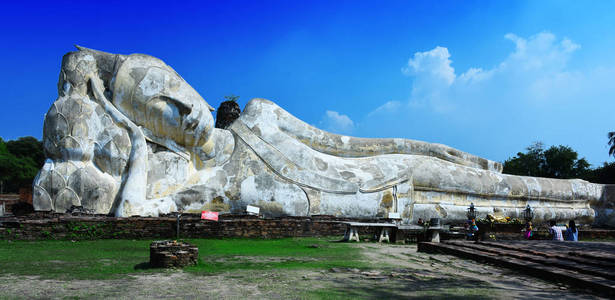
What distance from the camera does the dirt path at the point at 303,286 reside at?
152 inches

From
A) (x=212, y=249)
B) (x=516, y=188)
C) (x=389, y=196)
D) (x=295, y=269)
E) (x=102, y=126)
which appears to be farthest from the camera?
(x=516, y=188)

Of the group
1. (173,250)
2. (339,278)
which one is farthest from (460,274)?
(173,250)

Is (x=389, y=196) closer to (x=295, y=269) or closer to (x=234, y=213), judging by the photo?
(x=234, y=213)

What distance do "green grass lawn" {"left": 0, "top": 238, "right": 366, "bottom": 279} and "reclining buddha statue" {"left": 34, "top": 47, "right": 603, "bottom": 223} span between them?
268 cm

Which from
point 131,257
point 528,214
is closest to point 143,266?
point 131,257

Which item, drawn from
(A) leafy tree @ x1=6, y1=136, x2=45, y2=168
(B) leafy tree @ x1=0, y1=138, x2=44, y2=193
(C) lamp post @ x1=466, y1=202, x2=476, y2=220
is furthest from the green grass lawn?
(A) leafy tree @ x1=6, y1=136, x2=45, y2=168

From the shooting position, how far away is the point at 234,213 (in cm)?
1107

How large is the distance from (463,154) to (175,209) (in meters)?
8.36

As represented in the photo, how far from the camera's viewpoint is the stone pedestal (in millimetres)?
5066

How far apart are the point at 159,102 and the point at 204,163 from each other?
1789 mm

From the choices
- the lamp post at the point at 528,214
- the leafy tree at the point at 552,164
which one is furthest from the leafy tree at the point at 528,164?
the lamp post at the point at 528,214

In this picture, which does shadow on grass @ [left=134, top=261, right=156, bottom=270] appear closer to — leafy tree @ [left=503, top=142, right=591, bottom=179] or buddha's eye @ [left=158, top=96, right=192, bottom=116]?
buddha's eye @ [left=158, top=96, right=192, bottom=116]

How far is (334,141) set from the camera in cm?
1330

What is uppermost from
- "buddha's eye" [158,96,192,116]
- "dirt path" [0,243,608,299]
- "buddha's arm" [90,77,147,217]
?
"buddha's eye" [158,96,192,116]
